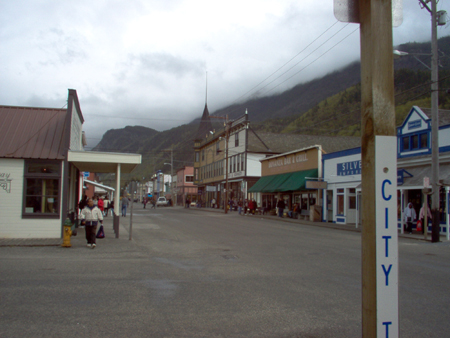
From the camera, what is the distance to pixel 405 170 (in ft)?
75.7

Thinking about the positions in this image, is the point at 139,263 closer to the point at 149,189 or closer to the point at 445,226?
the point at 445,226

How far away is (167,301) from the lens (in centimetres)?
686

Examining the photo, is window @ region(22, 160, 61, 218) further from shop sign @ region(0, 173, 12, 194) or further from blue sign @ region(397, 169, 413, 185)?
blue sign @ region(397, 169, 413, 185)

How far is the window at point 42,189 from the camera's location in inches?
625

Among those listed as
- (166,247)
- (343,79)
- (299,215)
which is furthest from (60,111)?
(343,79)

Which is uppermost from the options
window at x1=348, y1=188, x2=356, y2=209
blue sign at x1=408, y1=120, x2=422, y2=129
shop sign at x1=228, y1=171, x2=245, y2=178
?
blue sign at x1=408, y1=120, x2=422, y2=129

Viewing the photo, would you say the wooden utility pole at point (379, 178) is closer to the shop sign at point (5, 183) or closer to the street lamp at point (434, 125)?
the shop sign at point (5, 183)

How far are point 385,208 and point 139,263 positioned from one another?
8999mm

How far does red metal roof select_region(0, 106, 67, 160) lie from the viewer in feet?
52.4

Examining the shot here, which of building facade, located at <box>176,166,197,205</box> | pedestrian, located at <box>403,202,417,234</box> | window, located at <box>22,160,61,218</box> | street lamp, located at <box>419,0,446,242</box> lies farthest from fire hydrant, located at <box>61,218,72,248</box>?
building facade, located at <box>176,166,197,205</box>

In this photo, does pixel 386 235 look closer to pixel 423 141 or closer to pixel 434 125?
pixel 434 125

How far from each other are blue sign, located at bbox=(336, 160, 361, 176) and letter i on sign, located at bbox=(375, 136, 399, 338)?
26.7 meters

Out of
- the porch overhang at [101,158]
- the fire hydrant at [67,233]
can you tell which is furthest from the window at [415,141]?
the fire hydrant at [67,233]

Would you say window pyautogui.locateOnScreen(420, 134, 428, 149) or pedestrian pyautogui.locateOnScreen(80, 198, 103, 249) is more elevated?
window pyautogui.locateOnScreen(420, 134, 428, 149)
